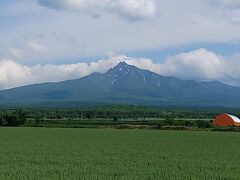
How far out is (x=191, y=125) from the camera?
85.6 metres

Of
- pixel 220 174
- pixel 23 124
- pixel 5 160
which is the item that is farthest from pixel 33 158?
pixel 23 124

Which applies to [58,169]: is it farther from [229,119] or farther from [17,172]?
[229,119]

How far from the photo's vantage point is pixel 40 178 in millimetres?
16797

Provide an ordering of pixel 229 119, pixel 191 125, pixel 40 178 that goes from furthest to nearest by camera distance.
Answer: pixel 229 119
pixel 191 125
pixel 40 178

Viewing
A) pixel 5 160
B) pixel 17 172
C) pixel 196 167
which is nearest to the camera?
pixel 17 172

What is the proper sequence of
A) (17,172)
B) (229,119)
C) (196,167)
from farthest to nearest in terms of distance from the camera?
(229,119)
(196,167)
(17,172)

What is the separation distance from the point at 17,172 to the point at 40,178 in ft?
6.46

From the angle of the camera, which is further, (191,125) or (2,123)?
(2,123)

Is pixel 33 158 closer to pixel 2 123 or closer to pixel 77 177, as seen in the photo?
pixel 77 177

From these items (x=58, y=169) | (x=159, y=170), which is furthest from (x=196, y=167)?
(x=58, y=169)

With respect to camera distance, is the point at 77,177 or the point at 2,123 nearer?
the point at 77,177

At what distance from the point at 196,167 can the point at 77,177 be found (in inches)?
240

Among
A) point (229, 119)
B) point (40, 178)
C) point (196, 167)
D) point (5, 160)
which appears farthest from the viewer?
point (229, 119)

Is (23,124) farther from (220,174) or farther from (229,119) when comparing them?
(220,174)
